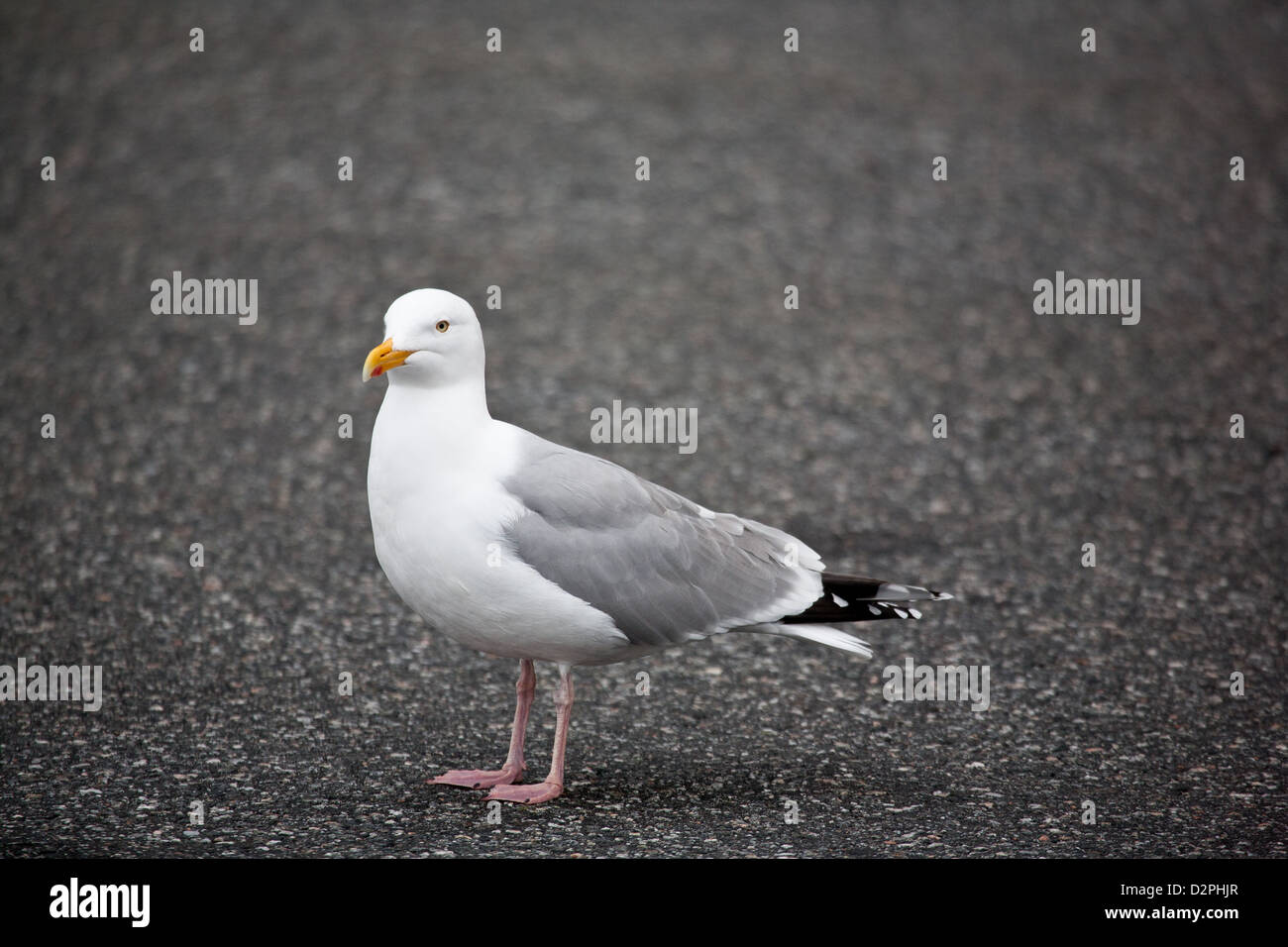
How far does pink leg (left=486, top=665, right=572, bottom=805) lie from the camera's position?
564 cm

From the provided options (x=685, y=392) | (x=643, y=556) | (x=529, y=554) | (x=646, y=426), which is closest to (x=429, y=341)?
(x=529, y=554)

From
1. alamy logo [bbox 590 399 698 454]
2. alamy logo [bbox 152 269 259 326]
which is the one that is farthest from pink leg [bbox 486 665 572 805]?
alamy logo [bbox 152 269 259 326]

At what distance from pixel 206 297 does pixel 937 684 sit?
7243 millimetres

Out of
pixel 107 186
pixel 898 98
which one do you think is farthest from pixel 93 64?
pixel 898 98

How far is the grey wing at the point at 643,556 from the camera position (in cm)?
561

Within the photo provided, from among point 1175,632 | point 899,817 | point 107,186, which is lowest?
point 899,817

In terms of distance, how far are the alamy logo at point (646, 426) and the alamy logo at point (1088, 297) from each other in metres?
3.39

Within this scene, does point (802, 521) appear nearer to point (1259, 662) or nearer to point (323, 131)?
point (1259, 662)

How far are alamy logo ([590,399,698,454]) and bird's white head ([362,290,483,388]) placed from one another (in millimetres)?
4022

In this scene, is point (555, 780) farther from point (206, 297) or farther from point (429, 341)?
point (206, 297)

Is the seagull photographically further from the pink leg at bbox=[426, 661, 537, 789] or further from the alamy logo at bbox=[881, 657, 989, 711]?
the alamy logo at bbox=[881, 657, 989, 711]

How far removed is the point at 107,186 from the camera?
43.4 ft

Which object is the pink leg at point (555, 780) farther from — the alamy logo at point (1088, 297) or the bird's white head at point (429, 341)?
the alamy logo at point (1088, 297)

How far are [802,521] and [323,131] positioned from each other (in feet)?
26.3
